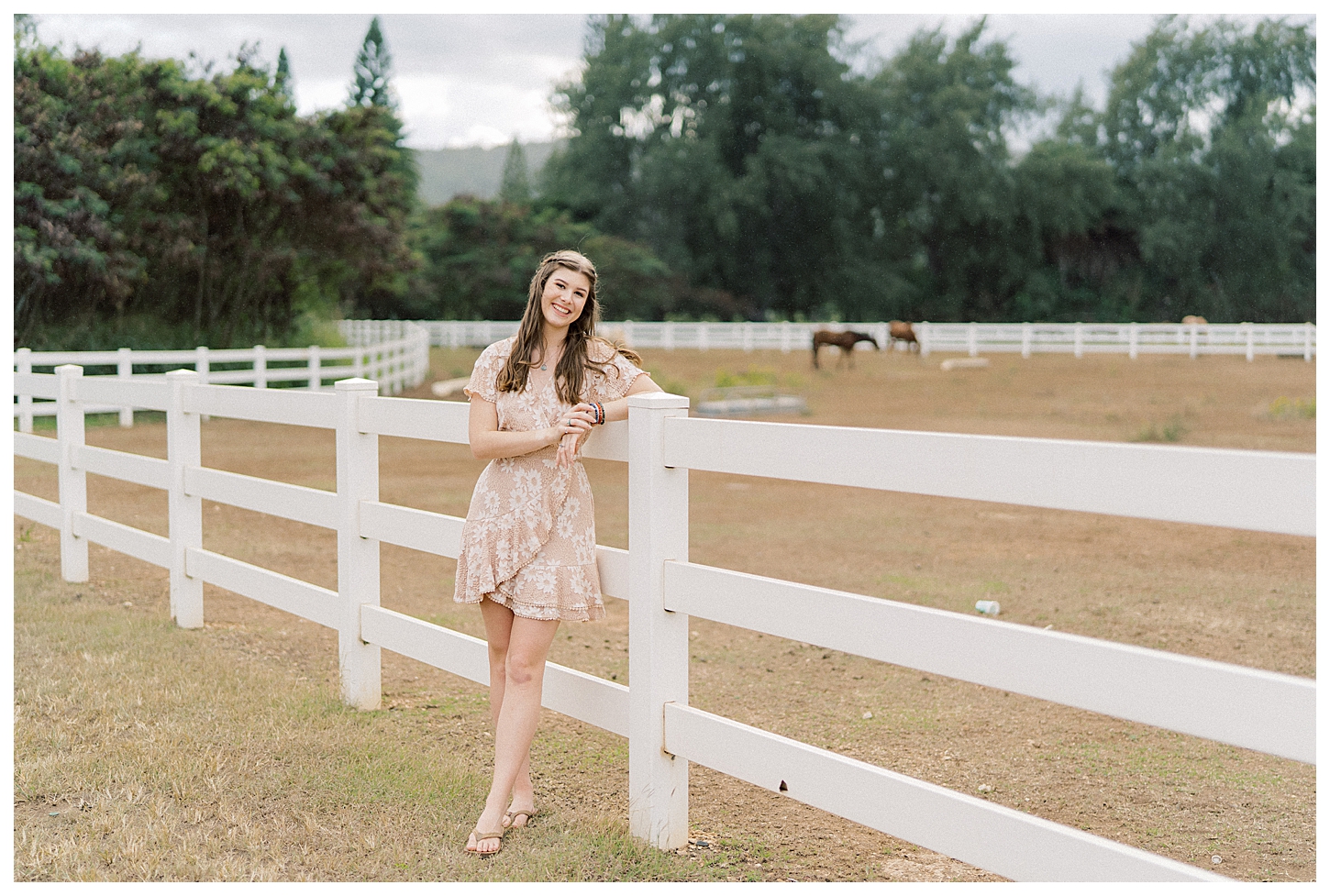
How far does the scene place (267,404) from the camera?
586cm

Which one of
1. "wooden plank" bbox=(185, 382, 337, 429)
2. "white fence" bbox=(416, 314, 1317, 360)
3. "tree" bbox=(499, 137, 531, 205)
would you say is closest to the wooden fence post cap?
"wooden plank" bbox=(185, 382, 337, 429)

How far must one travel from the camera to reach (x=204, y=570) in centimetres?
636

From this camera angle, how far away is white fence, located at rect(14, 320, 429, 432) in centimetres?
1617

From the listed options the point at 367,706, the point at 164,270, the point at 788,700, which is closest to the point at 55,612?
the point at 367,706

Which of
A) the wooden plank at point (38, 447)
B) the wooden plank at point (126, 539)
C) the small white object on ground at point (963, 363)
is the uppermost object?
the small white object on ground at point (963, 363)

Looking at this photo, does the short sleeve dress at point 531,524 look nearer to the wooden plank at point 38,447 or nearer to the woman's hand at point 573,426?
the woman's hand at point 573,426

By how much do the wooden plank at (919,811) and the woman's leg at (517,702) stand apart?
416 millimetres

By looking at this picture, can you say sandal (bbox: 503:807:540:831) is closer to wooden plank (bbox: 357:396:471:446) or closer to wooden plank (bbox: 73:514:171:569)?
wooden plank (bbox: 357:396:471:446)

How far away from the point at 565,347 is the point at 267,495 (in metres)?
2.64

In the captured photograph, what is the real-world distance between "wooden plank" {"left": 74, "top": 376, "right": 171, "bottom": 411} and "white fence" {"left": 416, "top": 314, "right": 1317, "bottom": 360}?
2095 centimetres

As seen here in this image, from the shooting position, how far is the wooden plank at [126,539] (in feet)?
22.1

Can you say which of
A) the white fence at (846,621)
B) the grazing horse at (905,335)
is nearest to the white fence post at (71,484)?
the white fence at (846,621)

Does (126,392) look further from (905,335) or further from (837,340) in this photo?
(905,335)

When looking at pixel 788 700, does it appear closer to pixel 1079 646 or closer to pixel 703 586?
pixel 703 586
